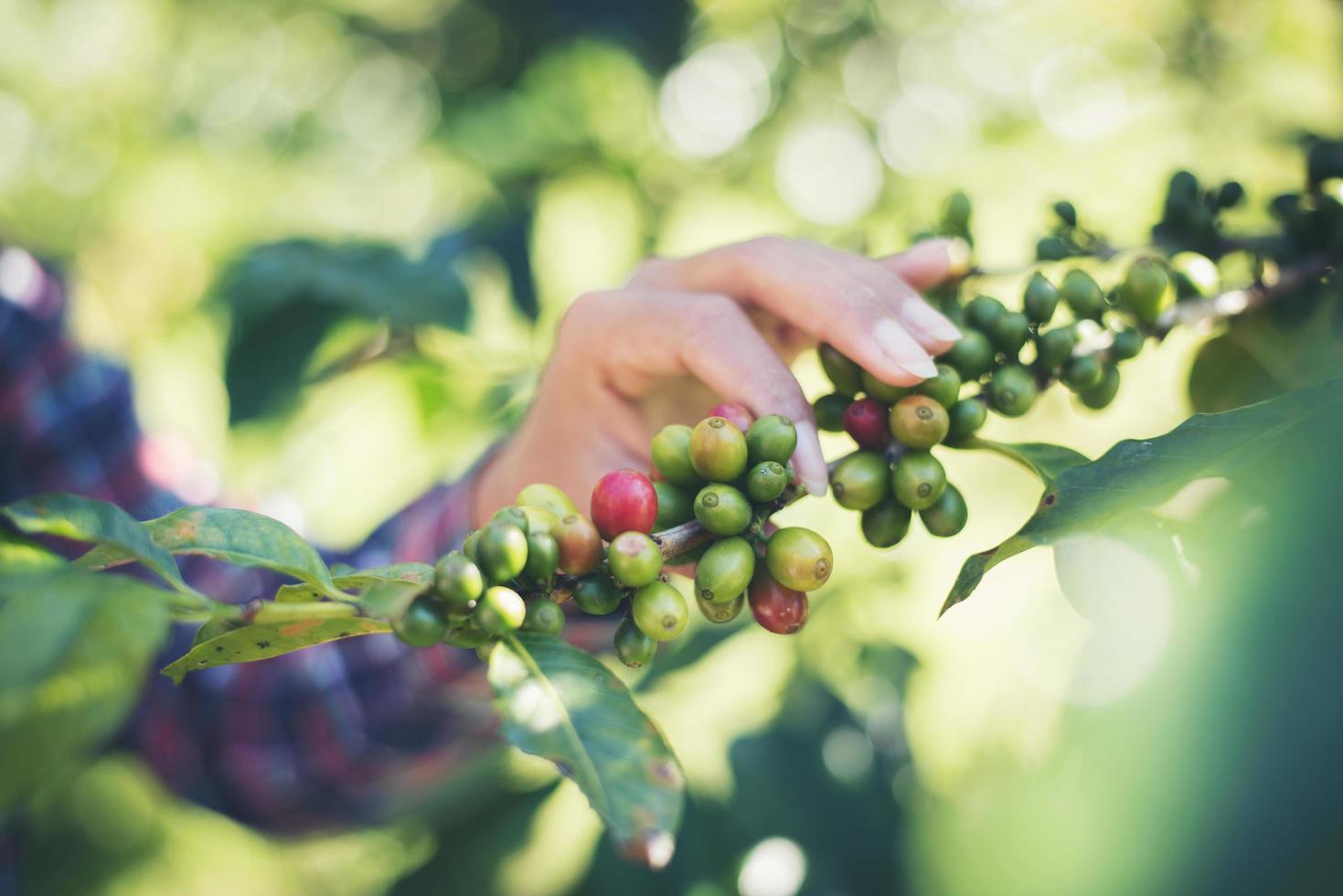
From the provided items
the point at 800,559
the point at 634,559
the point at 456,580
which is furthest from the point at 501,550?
the point at 800,559

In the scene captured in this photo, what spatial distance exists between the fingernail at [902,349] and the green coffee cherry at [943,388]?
0.08ft

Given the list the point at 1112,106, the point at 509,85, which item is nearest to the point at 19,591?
the point at 1112,106

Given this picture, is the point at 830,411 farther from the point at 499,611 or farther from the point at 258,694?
the point at 258,694

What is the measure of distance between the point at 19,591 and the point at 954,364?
1.32 m

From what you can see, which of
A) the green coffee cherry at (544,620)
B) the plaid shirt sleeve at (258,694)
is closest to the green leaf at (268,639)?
the green coffee cherry at (544,620)

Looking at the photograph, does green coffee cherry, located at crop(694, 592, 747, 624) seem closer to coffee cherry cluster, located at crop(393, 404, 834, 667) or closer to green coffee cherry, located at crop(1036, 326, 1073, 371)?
coffee cherry cluster, located at crop(393, 404, 834, 667)

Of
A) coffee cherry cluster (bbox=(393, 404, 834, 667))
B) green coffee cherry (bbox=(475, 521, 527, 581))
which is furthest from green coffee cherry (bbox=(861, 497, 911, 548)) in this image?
green coffee cherry (bbox=(475, 521, 527, 581))

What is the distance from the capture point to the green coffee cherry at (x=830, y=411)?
1.54 meters

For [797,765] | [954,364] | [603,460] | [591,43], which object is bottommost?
[797,765]

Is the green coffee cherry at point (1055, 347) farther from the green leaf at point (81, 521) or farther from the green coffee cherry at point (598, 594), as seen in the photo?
the green leaf at point (81, 521)

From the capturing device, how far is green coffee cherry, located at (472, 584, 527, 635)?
1030 mm

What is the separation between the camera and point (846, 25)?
4.60 metres

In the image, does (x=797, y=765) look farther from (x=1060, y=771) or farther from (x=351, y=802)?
(x=351, y=802)

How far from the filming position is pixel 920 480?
1294 mm
